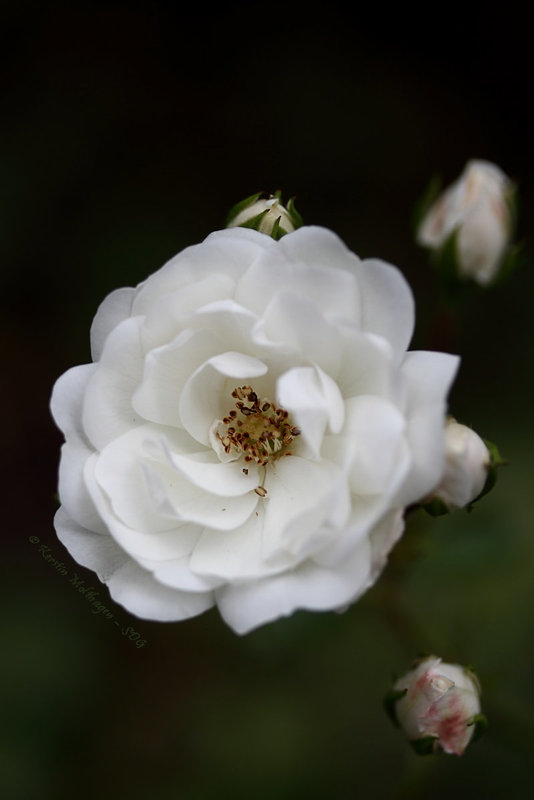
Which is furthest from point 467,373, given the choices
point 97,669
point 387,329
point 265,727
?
point 387,329

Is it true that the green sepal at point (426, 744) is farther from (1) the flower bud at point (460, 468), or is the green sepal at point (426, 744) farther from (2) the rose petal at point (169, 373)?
(2) the rose petal at point (169, 373)

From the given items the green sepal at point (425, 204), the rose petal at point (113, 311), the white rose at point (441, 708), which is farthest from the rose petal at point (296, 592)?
the green sepal at point (425, 204)

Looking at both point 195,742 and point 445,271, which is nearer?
point 445,271

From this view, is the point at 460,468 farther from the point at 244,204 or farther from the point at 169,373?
the point at 244,204

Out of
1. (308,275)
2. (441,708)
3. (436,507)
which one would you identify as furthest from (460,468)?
(441,708)

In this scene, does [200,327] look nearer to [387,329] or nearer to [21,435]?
[387,329]

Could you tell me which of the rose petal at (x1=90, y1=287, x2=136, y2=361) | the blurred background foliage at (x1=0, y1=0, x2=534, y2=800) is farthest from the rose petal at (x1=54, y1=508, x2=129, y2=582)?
the blurred background foliage at (x1=0, y1=0, x2=534, y2=800)
